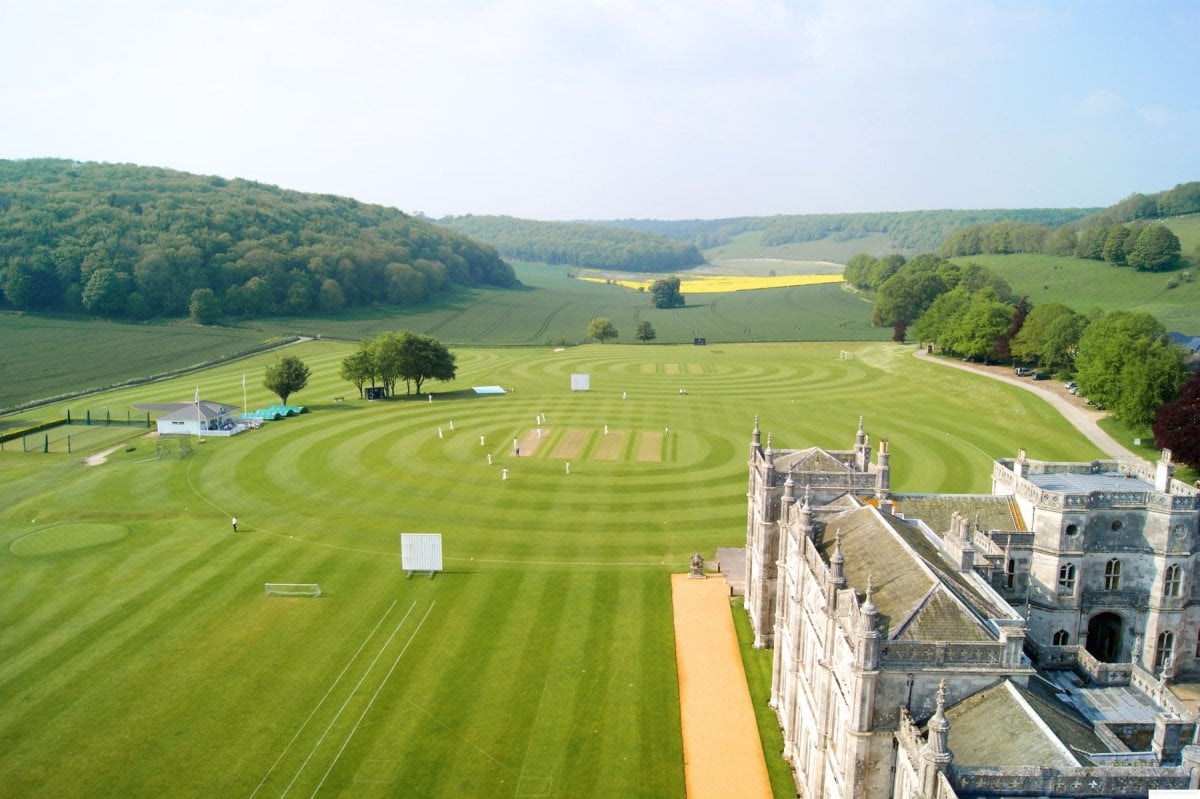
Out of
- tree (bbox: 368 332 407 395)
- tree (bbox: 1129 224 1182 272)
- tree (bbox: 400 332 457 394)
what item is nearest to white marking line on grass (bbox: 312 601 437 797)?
tree (bbox: 368 332 407 395)

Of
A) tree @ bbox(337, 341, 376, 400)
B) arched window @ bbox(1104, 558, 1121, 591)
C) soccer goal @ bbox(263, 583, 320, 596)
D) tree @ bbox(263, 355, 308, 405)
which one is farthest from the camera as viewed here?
tree @ bbox(337, 341, 376, 400)

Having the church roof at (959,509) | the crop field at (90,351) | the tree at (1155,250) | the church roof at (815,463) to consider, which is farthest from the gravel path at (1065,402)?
the crop field at (90,351)

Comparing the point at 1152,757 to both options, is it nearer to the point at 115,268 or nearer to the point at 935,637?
the point at 935,637

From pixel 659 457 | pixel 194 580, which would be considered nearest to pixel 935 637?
pixel 194 580

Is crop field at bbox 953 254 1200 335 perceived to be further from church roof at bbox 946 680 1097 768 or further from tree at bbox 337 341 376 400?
church roof at bbox 946 680 1097 768

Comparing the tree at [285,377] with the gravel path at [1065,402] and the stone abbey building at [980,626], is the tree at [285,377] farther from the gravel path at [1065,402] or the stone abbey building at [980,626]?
the gravel path at [1065,402]

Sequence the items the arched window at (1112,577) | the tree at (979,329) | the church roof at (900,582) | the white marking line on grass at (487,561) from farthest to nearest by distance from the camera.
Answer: the tree at (979,329), the white marking line on grass at (487,561), the arched window at (1112,577), the church roof at (900,582)

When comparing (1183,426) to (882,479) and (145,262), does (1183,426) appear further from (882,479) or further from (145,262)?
(145,262)
